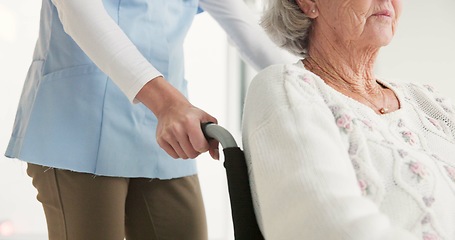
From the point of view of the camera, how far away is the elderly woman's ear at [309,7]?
1435 millimetres

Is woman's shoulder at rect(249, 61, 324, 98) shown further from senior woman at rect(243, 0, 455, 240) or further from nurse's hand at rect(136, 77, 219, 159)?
nurse's hand at rect(136, 77, 219, 159)

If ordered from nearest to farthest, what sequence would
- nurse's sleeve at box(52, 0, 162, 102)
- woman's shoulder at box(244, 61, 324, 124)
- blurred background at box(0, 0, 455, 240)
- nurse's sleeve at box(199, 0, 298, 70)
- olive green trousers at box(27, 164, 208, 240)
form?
1. woman's shoulder at box(244, 61, 324, 124)
2. nurse's sleeve at box(52, 0, 162, 102)
3. olive green trousers at box(27, 164, 208, 240)
4. nurse's sleeve at box(199, 0, 298, 70)
5. blurred background at box(0, 0, 455, 240)

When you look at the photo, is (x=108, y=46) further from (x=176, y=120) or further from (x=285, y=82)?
(x=285, y=82)

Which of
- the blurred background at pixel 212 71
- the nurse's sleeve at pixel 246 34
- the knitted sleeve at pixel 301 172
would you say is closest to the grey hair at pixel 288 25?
the nurse's sleeve at pixel 246 34

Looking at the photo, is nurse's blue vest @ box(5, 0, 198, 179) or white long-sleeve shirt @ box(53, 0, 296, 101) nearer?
white long-sleeve shirt @ box(53, 0, 296, 101)

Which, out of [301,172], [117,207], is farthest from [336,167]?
[117,207]

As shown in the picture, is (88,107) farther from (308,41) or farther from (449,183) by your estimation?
(449,183)

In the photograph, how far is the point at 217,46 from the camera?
11.6 feet

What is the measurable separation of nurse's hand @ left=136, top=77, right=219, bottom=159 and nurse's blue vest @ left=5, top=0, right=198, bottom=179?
0.30 meters

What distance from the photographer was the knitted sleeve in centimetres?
93

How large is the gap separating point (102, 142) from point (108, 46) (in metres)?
0.33

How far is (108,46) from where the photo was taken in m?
1.21

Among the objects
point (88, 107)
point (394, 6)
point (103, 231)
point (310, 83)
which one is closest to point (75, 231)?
point (103, 231)

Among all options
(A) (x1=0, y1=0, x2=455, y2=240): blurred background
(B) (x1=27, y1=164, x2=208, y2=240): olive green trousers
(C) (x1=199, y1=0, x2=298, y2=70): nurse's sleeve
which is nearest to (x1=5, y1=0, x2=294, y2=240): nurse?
(B) (x1=27, y1=164, x2=208, y2=240): olive green trousers
